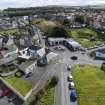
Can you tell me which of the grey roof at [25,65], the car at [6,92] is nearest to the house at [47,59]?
the grey roof at [25,65]

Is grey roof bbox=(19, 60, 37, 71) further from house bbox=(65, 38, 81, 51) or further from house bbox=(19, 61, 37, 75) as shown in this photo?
house bbox=(65, 38, 81, 51)

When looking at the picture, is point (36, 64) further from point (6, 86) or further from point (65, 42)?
point (65, 42)

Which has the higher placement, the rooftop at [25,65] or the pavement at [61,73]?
the rooftop at [25,65]

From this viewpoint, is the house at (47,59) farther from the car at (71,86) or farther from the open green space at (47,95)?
the car at (71,86)

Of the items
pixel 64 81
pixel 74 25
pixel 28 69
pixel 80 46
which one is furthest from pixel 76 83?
pixel 74 25

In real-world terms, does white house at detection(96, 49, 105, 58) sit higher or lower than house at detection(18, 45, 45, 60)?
lower

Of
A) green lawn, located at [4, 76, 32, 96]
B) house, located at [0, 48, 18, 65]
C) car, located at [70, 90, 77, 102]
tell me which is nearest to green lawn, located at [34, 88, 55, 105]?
car, located at [70, 90, 77, 102]
